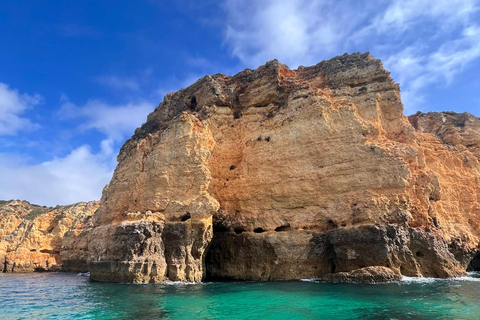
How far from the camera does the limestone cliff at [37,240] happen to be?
131 ft

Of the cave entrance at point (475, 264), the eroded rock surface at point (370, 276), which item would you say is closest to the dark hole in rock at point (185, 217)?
the eroded rock surface at point (370, 276)

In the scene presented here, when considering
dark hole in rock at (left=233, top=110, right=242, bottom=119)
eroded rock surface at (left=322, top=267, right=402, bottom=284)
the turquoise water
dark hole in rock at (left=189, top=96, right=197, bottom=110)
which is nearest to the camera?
the turquoise water

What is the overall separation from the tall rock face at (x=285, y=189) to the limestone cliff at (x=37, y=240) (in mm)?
20363

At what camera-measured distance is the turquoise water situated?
36.1ft

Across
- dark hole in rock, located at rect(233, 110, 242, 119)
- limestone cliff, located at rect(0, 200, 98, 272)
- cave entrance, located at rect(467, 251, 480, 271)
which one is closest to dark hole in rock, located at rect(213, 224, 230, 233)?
dark hole in rock, located at rect(233, 110, 242, 119)

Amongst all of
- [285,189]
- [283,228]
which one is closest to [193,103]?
[285,189]

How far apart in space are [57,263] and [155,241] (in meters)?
29.8

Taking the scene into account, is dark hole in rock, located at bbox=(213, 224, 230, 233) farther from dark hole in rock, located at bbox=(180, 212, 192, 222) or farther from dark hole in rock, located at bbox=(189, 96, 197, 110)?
dark hole in rock, located at bbox=(189, 96, 197, 110)

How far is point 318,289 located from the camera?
54.1 feet

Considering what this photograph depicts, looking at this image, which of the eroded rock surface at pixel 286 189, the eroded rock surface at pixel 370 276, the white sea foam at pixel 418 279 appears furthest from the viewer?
the eroded rock surface at pixel 286 189

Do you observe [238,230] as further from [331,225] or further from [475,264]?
[475,264]

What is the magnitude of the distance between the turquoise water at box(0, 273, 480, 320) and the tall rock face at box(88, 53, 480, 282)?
9.75 ft

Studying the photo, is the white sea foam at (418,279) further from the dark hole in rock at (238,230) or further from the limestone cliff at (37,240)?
the limestone cliff at (37,240)

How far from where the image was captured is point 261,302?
44.1 feet
